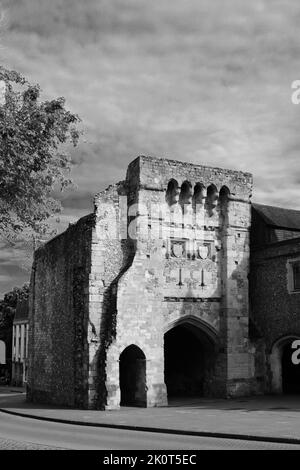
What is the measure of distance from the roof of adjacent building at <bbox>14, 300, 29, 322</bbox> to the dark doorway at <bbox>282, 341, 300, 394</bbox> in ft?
128

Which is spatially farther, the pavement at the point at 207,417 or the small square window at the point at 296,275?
the small square window at the point at 296,275

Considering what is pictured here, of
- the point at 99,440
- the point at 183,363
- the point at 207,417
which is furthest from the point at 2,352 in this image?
the point at 99,440

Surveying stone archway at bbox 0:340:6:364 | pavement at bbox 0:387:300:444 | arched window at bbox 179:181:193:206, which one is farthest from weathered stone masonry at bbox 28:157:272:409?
stone archway at bbox 0:340:6:364

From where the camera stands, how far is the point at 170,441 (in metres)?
15.6

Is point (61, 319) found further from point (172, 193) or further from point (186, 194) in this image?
point (186, 194)

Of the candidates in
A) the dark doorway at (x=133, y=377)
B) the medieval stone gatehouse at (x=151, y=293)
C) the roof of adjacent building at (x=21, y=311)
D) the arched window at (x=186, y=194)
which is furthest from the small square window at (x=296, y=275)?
the roof of adjacent building at (x=21, y=311)

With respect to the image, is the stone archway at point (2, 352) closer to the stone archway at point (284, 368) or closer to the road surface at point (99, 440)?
the stone archway at point (284, 368)

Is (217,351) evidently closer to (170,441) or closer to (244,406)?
(244,406)

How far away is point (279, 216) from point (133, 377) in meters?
13.0

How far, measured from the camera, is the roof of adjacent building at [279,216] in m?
32.7

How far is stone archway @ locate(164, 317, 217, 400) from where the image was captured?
1176 inches

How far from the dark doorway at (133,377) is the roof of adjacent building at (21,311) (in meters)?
37.4

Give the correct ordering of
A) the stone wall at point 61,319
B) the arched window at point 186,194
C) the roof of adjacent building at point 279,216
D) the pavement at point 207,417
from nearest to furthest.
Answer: the pavement at point 207,417 → the stone wall at point 61,319 → the arched window at point 186,194 → the roof of adjacent building at point 279,216
